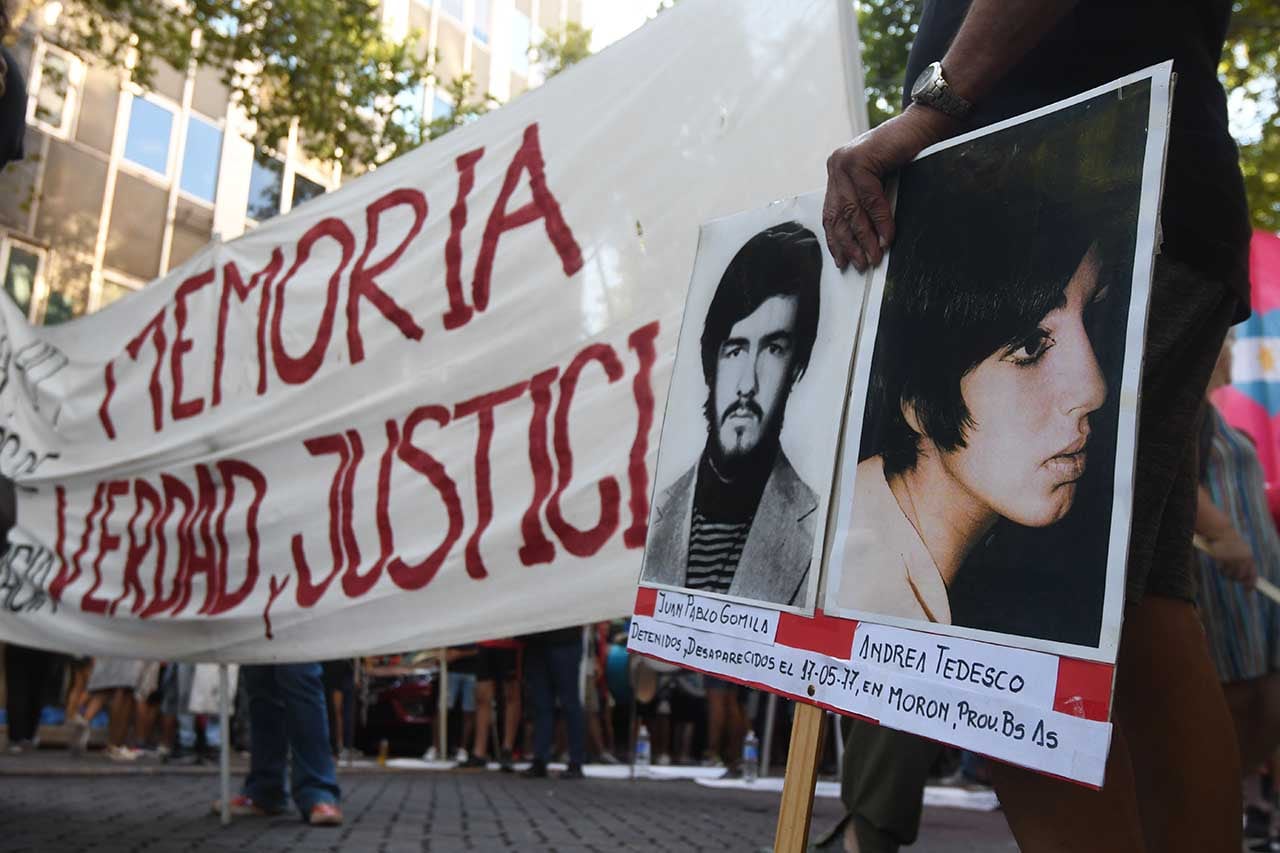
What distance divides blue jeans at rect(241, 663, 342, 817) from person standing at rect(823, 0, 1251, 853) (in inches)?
138

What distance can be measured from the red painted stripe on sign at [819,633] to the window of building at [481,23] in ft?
105

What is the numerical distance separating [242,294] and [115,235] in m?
16.5

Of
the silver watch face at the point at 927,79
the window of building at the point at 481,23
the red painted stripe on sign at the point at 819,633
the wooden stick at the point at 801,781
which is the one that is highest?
the window of building at the point at 481,23

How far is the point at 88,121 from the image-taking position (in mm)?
18969

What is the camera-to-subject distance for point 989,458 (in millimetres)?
1438

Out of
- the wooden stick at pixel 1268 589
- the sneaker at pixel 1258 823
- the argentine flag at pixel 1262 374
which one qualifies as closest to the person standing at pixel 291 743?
the wooden stick at pixel 1268 589

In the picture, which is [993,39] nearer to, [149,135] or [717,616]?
[717,616]

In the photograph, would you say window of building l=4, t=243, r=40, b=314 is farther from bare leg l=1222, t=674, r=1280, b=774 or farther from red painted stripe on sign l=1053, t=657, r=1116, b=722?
red painted stripe on sign l=1053, t=657, r=1116, b=722

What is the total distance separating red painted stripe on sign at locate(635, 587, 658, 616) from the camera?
1.88m

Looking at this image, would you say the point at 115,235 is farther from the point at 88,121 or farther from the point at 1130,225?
the point at 1130,225

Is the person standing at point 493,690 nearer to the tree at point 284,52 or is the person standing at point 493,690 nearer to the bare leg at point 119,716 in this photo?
the bare leg at point 119,716

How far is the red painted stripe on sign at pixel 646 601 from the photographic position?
6.17ft

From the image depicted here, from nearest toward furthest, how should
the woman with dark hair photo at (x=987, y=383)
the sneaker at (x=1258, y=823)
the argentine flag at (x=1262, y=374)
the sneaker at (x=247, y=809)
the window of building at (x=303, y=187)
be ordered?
the woman with dark hair photo at (x=987, y=383) < the sneaker at (x=247, y=809) < the sneaker at (x=1258, y=823) < the argentine flag at (x=1262, y=374) < the window of building at (x=303, y=187)

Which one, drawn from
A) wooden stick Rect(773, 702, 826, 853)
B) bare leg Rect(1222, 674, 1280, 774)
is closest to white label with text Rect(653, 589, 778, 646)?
wooden stick Rect(773, 702, 826, 853)
